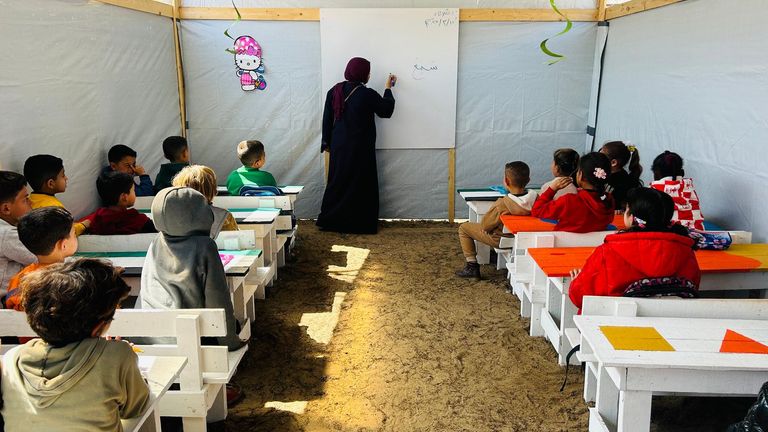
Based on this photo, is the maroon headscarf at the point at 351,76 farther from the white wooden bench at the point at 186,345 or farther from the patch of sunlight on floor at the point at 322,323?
the white wooden bench at the point at 186,345

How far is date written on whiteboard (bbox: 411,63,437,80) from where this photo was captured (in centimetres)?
606

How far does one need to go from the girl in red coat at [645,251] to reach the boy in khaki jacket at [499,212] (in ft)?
5.13

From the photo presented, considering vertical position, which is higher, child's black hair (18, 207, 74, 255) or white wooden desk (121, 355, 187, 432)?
child's black hair (18, 207, 74, 255)

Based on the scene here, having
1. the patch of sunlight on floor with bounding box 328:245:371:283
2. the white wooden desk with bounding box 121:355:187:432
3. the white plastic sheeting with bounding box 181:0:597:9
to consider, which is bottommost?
the patch of sunlight on floor with bounding box 328:245:371:283

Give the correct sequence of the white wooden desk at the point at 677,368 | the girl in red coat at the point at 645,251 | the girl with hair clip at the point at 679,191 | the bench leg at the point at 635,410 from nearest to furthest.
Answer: the white wooden desk at the point at 677,368 < the bench leg at the point at 635,410 < the girl in red coat at the point at 645,251 < the girl with hair clip at the point at 679,191

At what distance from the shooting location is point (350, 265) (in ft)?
16.3

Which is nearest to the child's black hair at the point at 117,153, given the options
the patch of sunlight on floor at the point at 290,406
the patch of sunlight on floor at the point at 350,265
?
the patch of sunlight on floor at the point at 350,265

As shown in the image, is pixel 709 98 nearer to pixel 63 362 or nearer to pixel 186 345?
pixel 186 345

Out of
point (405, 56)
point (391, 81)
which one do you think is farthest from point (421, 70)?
point (391, 81)

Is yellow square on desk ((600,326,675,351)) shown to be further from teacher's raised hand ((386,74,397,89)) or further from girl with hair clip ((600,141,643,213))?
teacher's raised hand ((386,74,397,89))

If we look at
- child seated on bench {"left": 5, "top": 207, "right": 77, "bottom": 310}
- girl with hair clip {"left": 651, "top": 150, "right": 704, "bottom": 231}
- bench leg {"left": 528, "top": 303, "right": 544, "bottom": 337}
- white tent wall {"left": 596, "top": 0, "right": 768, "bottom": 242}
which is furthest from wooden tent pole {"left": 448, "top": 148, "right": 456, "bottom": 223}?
child seated on bench {"left": 5, "top": 207, "right": 77, "bottom": 310}

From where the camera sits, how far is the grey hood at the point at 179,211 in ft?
7.66

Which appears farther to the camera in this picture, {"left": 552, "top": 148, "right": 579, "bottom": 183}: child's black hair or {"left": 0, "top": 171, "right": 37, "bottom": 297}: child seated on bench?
{"left": 552, "top": 148, "right": 579, "bottom": 183}: child's black hair

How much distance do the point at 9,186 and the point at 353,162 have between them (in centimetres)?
341
